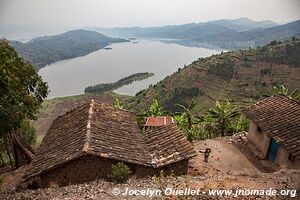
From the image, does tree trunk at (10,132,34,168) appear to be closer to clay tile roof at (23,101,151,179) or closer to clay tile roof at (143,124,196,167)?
clay tile roof at (23,101,151,179)

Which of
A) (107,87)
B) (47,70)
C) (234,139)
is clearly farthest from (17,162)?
(47,70)

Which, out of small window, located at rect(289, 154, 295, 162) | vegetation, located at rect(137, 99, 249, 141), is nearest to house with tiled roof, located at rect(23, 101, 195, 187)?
small window, located at rect(289, 154, 295, 162)

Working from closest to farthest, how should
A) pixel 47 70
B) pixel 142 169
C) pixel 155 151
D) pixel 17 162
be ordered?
1. pixel 142 169
2. pixel 155 151
3. pixel 17 162
4. pixel 47 70

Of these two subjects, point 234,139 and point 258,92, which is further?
point 258,92

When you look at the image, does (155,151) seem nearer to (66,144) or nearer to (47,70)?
(66,144)

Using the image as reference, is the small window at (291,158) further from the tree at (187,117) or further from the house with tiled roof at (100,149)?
the tree at (187,117)

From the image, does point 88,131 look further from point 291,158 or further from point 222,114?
point 222,114

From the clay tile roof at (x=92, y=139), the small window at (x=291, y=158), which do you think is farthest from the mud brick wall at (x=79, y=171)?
the small window at (x=291, y=158)
